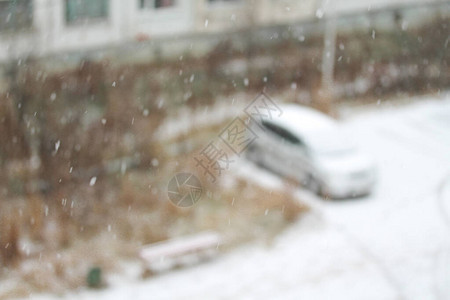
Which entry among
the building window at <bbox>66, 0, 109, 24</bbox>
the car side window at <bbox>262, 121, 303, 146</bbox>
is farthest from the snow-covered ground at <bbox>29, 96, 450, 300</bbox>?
the building window at <bbox>66, 0, 109, 24</bbox>

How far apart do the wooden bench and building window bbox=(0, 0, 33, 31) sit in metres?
4.88

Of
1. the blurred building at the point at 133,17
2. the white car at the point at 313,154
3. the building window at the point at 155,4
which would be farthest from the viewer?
the building window at the point at 155,4

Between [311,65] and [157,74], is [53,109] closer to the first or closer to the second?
[157,74]

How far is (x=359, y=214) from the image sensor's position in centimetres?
1551

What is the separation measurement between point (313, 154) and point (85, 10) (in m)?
7.41

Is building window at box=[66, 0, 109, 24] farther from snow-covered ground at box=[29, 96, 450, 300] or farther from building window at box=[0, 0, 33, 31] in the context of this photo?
snow-covered ground at box=[29, 96, 450, 300]

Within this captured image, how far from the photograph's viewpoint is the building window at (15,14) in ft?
50.8

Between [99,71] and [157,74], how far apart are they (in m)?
2.35

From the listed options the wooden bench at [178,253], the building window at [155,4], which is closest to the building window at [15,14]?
the building window at [155,4]

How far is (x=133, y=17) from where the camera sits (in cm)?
2077

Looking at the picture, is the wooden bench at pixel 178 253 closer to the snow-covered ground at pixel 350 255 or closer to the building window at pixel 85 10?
the snow-covered ground at pixel 350 255

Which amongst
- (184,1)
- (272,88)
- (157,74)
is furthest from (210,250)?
(184,1)

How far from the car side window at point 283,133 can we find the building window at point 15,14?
17.4 ft

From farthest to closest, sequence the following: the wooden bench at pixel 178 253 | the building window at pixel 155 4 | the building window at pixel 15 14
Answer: the building window at pixel 155 4
the building window at pixel 15 14
the wooden bench at pixel 178 253
